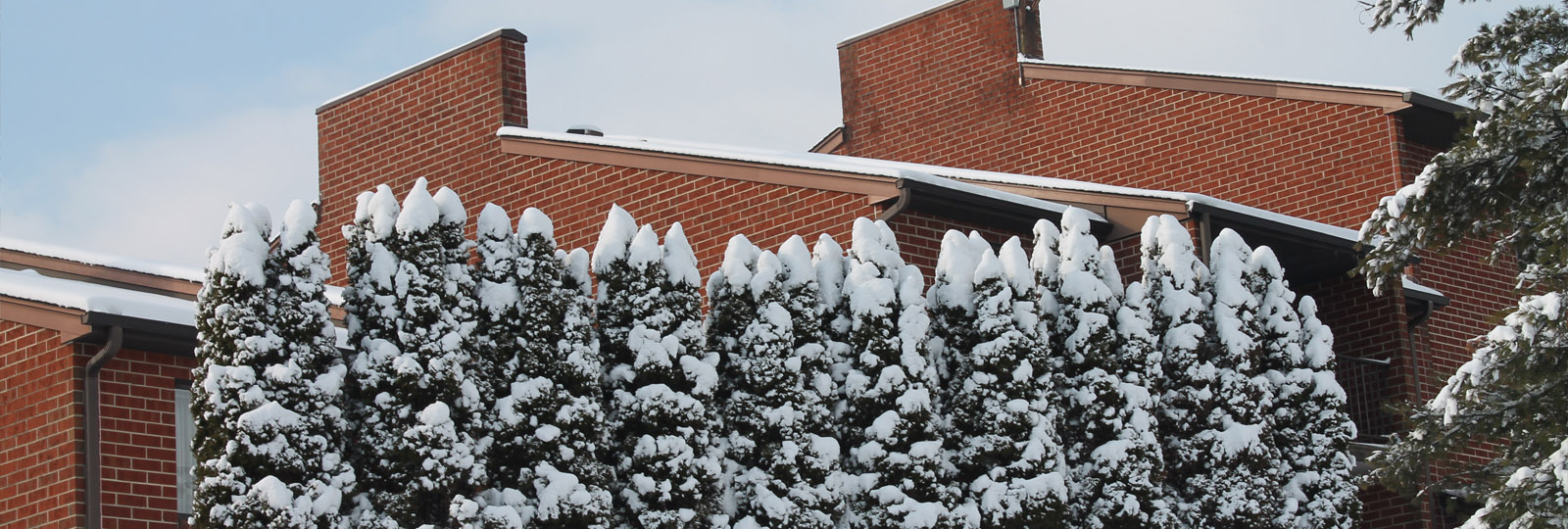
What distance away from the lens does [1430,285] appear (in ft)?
61.0

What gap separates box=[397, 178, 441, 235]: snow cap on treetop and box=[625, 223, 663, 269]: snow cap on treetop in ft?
3.77

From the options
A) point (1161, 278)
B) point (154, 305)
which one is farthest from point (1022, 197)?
point (154, 305)

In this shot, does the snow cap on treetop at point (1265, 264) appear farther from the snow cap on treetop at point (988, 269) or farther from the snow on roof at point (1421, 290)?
the snow on roof at point (1421, 290)

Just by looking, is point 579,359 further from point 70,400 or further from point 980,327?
point 70,400

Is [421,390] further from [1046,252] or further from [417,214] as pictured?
[1046,252]

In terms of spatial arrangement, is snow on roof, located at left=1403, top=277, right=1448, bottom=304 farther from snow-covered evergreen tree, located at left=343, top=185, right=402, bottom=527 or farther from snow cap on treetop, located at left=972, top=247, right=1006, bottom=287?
snow-covered evergreen tree, located at left=343, top=185, right=402, bottom=527

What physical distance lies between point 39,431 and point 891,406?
5287mm

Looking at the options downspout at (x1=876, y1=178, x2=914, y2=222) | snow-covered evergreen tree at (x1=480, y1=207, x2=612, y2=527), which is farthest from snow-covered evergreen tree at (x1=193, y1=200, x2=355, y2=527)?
downspout at (x1=876, y1=178, x2=914, y2=222)

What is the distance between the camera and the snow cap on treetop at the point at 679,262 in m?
10.9

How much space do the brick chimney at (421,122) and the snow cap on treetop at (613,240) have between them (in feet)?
21.9

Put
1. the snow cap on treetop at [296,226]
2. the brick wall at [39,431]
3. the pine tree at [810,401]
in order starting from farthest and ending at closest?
the brick wall at [39,431] < the pine tree at [810,401] < the snow cap on treetop at [296,226]

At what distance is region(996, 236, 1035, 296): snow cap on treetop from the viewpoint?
12016 mm

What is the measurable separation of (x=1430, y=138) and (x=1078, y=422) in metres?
8.77

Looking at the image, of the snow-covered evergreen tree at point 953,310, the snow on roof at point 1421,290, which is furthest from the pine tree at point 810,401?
the snow on roof at point 1421,290
